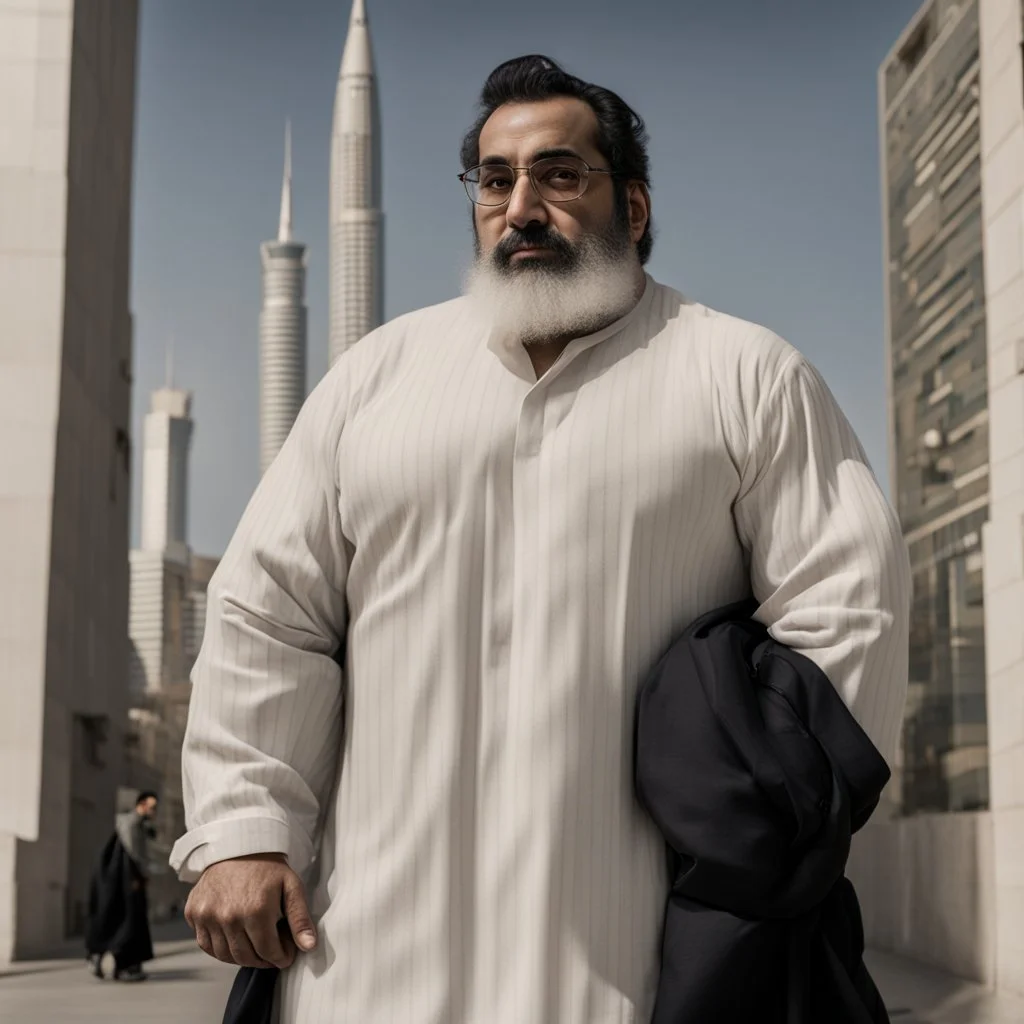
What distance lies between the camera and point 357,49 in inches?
7239

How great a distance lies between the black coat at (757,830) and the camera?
6.55ft

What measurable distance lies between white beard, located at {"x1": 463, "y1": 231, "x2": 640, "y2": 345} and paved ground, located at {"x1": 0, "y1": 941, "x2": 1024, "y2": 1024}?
712cm

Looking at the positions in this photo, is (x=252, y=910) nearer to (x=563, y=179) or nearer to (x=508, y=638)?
(x=508, y=638)

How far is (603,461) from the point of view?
225 cm

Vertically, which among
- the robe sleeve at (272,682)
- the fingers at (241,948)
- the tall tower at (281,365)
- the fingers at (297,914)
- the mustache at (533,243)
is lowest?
the fingers at (241,948)

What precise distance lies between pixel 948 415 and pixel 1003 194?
2088 mm

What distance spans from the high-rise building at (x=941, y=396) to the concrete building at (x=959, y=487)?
24 mm

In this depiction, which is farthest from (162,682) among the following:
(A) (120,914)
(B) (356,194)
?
(B) (356,194)

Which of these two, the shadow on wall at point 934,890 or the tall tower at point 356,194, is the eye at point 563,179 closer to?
the shadow on wall at point 934,890

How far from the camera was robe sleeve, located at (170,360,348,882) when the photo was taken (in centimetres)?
220

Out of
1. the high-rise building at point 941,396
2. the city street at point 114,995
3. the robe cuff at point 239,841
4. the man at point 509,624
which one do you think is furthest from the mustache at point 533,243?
the high-rise building at point 941,396

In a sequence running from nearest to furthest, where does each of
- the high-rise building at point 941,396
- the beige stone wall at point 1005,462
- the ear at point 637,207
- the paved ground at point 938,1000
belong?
the ear at point 637,207 < the paved ground at point 938,1000 < the beige stone wall at point 1005,462 < the high-rise building at point 941,396

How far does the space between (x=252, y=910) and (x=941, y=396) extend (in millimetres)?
11637

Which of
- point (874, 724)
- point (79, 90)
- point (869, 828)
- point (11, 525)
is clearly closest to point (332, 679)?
point (874, 724)
